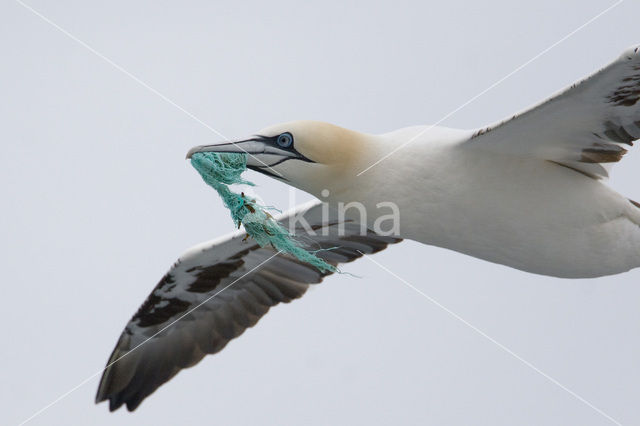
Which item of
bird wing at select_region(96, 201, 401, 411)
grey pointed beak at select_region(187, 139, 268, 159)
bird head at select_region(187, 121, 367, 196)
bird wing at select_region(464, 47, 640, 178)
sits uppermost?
grey pointed beak at select_region(187, 139, 268, 159)

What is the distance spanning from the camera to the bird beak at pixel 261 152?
26.6 feet

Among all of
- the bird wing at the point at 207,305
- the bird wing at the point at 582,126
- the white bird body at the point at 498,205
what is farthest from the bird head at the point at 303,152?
the bird wing at the point at 207,305

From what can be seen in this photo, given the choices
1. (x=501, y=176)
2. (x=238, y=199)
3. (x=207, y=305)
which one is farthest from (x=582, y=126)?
(x=207, y=305)

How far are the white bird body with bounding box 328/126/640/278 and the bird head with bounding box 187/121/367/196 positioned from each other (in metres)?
0.17

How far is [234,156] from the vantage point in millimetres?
8148

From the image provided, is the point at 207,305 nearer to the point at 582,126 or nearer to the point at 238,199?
the point at 238,199

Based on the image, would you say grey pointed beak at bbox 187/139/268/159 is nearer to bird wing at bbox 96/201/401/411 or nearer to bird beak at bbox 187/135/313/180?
bird beak at bbox 187/135/313/180

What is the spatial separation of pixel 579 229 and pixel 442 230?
3.98 feet

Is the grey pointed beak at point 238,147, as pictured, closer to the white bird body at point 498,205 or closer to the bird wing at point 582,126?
the white bird body at point 498,205

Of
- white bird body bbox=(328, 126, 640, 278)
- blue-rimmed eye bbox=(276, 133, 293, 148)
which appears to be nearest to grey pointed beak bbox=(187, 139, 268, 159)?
blue-rimmed eye bbox=(276, 133, 293, 148)

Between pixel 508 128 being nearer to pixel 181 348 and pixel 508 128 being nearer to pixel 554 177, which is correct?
pixel 554 177

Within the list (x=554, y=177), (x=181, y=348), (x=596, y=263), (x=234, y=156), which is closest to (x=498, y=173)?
(x=554, y=177)

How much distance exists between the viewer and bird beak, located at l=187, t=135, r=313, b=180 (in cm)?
812

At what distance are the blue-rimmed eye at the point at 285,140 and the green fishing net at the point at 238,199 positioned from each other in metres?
0.30
